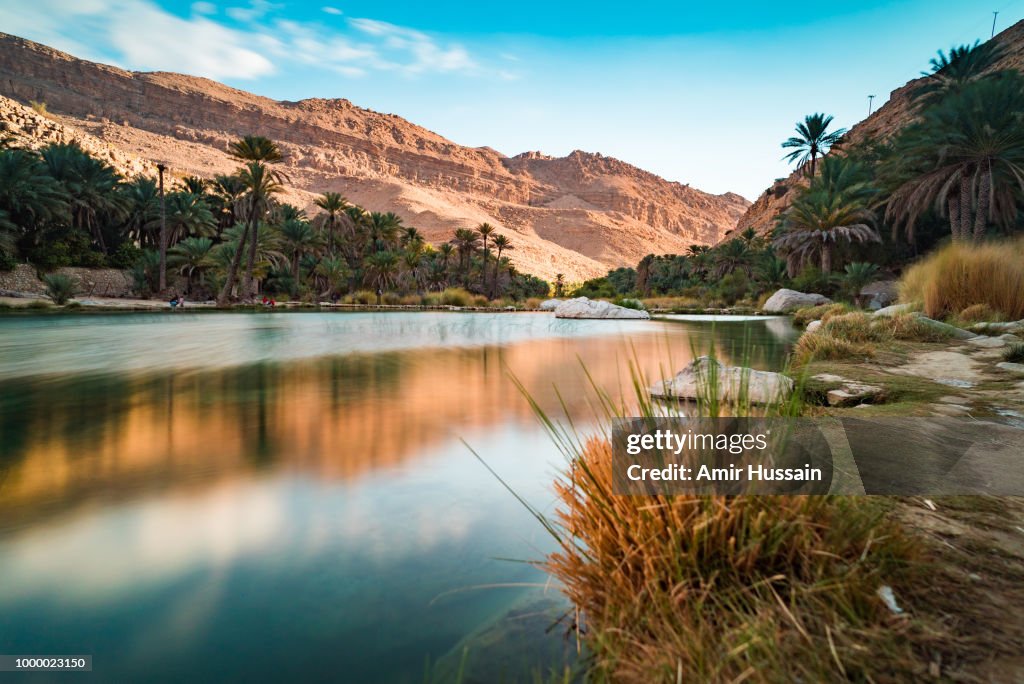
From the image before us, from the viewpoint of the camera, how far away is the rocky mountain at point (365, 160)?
104625 mm

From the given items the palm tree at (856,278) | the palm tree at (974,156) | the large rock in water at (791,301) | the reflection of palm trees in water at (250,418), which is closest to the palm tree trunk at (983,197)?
the palm tree at (974,156)

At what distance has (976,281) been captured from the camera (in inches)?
346

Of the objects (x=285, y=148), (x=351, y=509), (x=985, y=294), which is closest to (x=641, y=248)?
(x=285, y=148)

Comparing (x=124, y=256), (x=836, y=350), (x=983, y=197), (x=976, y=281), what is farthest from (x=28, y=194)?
(x=983, y=197)

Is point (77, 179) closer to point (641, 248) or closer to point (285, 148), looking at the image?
point (285, 148)

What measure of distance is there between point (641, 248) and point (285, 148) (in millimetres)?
104742

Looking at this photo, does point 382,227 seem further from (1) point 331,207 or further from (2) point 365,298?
(2) point 365,298

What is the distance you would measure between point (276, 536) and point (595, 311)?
88.8 feet

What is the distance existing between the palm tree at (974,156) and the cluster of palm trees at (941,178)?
0.12ft

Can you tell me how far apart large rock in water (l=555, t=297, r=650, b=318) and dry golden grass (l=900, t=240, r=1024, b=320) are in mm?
17858

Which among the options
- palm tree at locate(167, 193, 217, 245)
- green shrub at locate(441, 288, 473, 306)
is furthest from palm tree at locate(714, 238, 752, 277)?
palm tree at locate(167, 193, 217, 245)

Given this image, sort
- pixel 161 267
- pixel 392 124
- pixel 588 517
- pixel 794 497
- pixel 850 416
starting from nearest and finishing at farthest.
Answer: pixel 794 497 → pixel 588 517 → pixel 850 416 → pixel 161 267 → pixel 392 124

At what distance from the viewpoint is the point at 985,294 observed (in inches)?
344

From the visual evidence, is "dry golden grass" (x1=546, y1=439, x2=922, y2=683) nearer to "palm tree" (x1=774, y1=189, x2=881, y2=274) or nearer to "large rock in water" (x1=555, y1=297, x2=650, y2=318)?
"large rock in water" (x1=555, y1=297, x2=650, y2=318)
